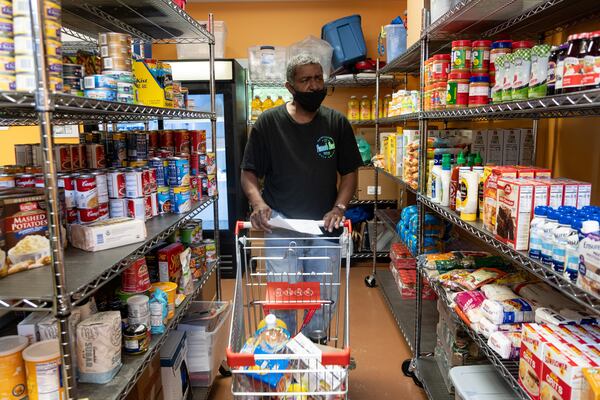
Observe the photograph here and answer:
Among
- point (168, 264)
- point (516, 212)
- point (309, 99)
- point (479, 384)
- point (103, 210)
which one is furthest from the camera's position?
point (309, 99)

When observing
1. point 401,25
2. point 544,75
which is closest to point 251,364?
point 544,75

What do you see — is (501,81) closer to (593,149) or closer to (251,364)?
(593,149)

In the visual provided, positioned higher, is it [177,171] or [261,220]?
[177,171]

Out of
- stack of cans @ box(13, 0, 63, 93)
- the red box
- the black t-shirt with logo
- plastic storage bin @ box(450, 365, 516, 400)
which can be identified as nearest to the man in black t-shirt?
the black t-shirt with logo

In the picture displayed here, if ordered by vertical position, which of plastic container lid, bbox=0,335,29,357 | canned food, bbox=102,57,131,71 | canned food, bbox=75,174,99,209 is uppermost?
canned food, bbox=102,57,131,71

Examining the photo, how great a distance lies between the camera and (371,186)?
5145 mm

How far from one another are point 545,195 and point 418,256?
1375 mm

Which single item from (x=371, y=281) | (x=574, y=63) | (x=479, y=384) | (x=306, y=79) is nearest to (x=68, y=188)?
(x=306, y=79)

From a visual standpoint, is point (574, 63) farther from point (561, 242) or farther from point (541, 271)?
point (541, 271)

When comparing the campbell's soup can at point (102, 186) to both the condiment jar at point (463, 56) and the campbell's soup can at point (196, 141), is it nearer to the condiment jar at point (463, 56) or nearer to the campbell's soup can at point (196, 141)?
the campbell's soup can at point (196, 141)

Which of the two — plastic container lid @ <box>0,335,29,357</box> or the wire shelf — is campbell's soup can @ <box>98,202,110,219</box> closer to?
plastic container lid @ <box>0,335,29,357</box>

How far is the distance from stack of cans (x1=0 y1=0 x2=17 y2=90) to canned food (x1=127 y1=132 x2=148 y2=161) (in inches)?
47.2

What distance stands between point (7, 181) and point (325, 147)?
1609 mm

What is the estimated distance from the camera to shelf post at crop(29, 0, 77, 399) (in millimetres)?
1156
